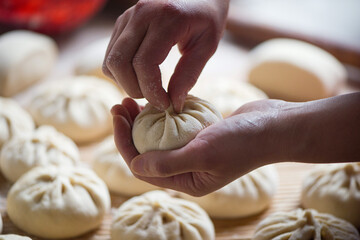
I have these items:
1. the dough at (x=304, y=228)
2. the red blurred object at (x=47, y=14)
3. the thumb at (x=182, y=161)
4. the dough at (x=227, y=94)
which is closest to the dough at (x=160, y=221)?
the dough at (x=304, y=228)

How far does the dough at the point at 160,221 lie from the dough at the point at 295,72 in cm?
124

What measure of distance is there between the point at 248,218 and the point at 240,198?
109 mm

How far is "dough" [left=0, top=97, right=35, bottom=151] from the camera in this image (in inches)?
85.1

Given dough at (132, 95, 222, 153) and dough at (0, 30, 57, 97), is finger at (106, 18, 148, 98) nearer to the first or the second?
dough at (132, 95, 222, 153)

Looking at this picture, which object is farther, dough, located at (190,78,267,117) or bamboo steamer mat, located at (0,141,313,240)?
dough, located at (190,78,267,117)

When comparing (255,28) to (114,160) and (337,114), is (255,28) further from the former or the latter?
(337,114)

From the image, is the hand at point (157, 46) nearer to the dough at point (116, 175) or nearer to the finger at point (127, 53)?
the finger at point (127, 53)

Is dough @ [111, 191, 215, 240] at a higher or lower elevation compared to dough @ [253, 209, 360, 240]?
lower

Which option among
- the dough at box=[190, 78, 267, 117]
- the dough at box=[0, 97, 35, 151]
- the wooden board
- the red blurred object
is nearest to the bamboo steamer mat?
the wooden board

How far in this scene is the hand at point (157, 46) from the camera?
141 centimetres

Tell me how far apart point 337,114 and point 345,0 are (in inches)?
112

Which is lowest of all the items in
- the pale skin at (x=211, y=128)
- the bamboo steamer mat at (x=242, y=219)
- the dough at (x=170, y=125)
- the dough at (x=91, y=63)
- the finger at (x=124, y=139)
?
the bamboo steamer mat at (x=242, y=219)

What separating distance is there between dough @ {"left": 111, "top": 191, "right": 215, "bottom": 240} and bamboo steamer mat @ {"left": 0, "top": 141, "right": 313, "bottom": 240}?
12cm

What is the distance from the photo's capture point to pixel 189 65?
152 cm
